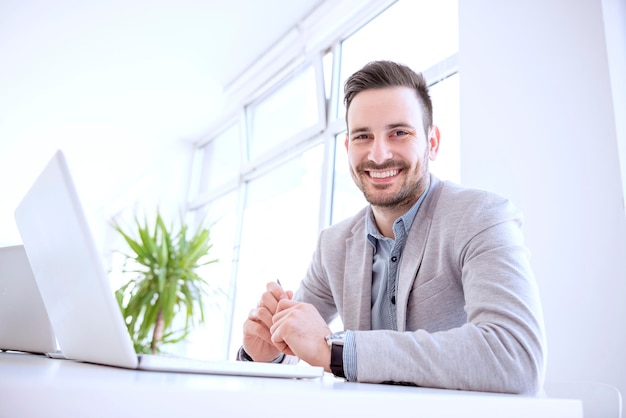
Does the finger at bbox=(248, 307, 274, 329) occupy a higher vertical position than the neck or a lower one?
lower

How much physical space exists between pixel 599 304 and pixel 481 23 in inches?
56.6

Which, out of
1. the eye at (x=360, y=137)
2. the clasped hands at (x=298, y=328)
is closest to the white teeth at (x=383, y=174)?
the eye at (x=360, y=137)

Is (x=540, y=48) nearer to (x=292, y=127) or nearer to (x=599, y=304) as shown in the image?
(x=599, y=304)

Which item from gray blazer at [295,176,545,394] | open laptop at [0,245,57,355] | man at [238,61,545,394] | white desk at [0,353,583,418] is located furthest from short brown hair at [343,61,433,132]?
white desk at [0,353,583,418]

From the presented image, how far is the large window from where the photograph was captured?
311 centimetres

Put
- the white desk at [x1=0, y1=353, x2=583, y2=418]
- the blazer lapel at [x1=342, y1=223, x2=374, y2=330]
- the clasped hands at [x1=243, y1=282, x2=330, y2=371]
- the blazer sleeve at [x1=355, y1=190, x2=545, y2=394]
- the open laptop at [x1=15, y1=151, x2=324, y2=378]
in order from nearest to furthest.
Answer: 1. the white desk at [x1=0, y1=353, x2=583, y2=418]
2. the open laptop at [x1=15, y1=151, x2=324, y2=378]
3. the blazer sleeve at [x1=355, y1=190, x2=545, y2=394]
4. the clasped hands at [x1=243, y1=282, x2=330, y2=371]
5. the blazer lapel at [x1=342, y1=223, x2=374, y2=330]

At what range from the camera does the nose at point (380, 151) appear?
157cm

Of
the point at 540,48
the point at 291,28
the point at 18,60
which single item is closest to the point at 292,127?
the point at 291,28

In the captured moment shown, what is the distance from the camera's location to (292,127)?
15.4ft

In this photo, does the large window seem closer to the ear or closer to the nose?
the ear

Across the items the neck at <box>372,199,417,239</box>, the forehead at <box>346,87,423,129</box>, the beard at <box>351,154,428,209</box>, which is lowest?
the neck at <box>372,199,417,239</box>

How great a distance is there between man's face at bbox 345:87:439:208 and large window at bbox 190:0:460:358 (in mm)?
1225

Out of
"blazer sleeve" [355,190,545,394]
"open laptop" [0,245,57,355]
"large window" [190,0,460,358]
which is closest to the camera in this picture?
"blazer sleeve" [355,190,545,394]

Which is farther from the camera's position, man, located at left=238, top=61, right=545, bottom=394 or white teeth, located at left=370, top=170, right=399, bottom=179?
white teeth, located at left=370, top=170, right=399, bottom=179
